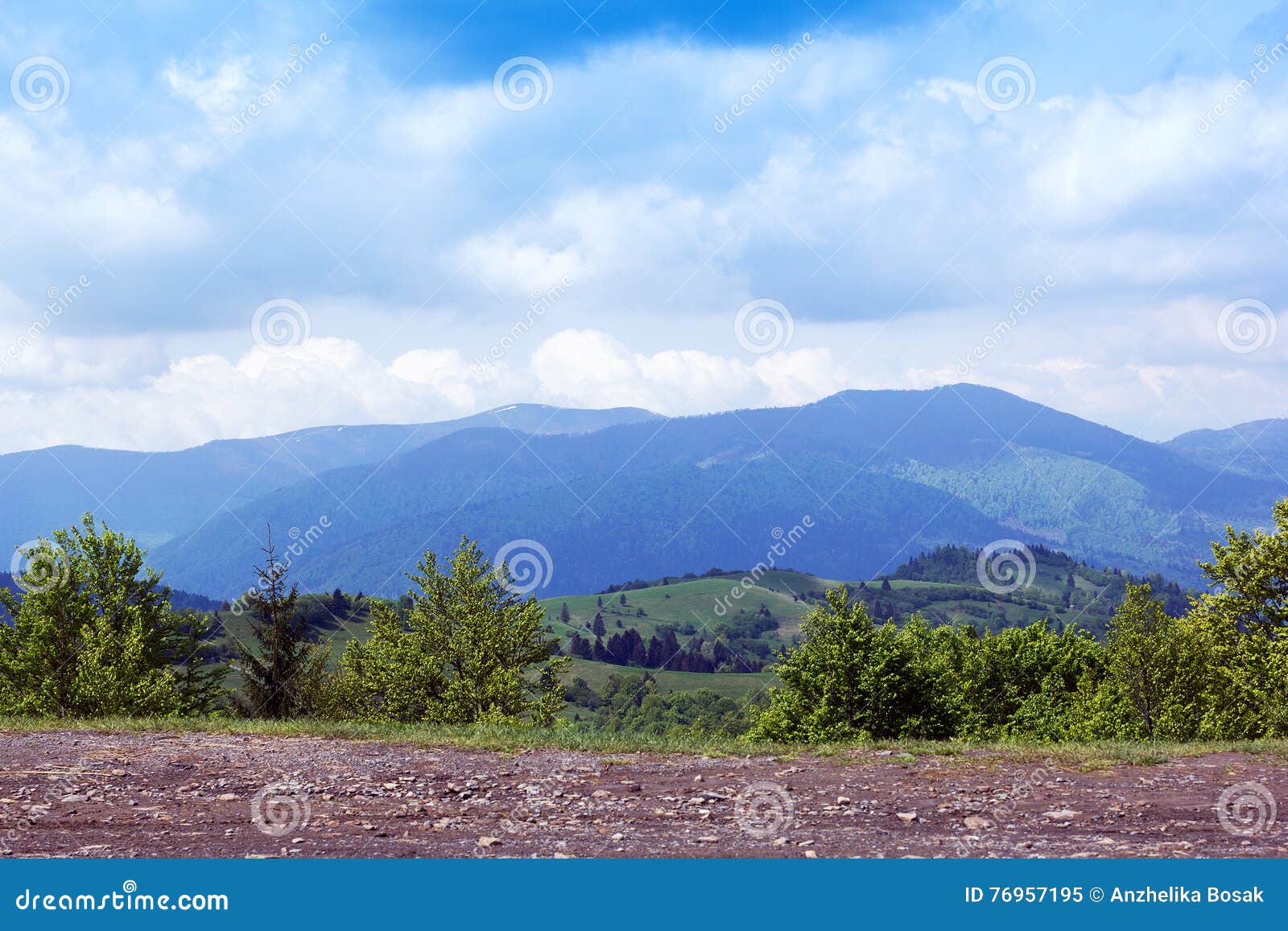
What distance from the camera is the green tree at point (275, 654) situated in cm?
6234

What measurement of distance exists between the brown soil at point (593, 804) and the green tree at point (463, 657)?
1026 inches

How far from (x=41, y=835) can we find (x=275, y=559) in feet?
178

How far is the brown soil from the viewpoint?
12570 mm

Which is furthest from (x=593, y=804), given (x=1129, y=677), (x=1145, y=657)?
(x=1129, y=677)

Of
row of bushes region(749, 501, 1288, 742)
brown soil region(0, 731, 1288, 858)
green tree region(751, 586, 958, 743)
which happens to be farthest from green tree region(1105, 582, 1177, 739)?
brown soil region(0, 731, 1288, 858)

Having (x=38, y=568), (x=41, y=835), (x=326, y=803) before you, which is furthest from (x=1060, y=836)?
(x=38, y=568)

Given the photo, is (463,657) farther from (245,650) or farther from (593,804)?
(593,804)

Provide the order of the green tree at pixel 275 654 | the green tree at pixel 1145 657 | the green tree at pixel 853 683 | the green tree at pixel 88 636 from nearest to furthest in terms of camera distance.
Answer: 1. the green tree at pixel 88 636
2. the green tree at pixel 853 683
3. the green tree at pixel 1145 657
4. the green tree at pixel 275 654

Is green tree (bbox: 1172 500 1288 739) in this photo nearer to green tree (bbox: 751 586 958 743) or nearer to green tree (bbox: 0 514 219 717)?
green tree (bbox: 751 586 958 743)

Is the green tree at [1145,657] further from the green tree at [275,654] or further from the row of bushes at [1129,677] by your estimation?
the green tree at [275,654]

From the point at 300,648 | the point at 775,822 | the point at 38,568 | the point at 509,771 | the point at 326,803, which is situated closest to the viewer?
the point at 775,822

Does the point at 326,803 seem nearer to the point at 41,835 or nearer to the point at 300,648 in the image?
the point at 41,835

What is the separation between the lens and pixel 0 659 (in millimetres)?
43844

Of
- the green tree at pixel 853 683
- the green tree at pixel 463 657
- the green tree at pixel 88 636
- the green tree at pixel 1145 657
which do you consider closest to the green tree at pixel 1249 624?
the green tree at pixel 1145 657
